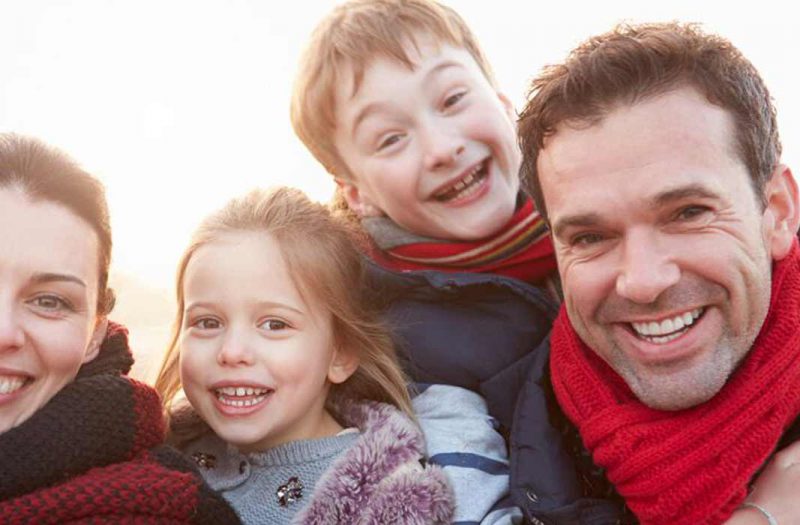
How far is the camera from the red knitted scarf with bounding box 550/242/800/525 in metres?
2.11

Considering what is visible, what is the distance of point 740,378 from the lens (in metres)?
2.17

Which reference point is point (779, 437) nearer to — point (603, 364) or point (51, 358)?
point (603, 364)

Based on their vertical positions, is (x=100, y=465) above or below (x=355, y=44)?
below

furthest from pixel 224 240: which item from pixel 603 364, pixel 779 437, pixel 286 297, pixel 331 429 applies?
pixel 779 437

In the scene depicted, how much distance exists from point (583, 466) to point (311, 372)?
83 centimetres

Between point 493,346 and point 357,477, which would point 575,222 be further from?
point 357,477

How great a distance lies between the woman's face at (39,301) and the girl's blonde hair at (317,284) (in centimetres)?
61

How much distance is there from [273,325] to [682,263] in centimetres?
115

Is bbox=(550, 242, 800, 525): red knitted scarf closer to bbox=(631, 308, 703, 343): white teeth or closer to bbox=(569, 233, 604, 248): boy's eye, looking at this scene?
bbox=(631, 308, 703, 343): white teeth

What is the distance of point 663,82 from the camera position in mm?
2164

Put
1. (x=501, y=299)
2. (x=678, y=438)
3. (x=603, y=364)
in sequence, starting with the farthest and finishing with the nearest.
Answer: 1. (x=501, y=299)
2. (x=603, y=364)
3. (x=678, y=438)

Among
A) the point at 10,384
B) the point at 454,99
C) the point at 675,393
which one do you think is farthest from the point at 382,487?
the point at 454,99

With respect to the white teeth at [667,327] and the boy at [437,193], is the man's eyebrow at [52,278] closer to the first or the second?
the boy at [437,193]

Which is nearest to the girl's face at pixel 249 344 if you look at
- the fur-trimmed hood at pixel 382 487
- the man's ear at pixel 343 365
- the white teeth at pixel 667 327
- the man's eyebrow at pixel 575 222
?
the man's ear at pixel 343 365
